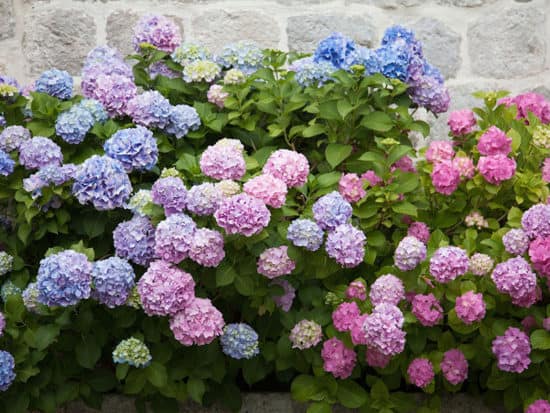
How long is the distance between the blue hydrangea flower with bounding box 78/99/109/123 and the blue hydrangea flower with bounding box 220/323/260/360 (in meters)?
0.79

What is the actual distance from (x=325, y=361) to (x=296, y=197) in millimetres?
511

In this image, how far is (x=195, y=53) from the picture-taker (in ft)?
10.4

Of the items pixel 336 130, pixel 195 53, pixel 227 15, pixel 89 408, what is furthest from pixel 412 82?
pixel 89 408

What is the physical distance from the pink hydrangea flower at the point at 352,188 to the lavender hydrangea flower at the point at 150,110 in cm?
59

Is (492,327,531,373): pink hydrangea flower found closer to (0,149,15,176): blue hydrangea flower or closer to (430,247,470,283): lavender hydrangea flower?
(430,247,470,283): lavender hydrangea flower

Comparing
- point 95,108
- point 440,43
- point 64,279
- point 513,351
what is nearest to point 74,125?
point 95,108

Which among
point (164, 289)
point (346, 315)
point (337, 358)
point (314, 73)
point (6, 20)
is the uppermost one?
point (314, 73)

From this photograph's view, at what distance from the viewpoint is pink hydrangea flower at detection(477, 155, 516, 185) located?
2.74 m

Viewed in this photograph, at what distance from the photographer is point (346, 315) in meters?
2.56

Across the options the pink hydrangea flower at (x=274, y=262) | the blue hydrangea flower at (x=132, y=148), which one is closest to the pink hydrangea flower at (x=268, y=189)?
the pink hydrangea flower at (x=274, y=262)

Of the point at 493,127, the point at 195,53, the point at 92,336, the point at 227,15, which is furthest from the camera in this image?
the point at 227,15

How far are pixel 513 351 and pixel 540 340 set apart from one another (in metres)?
0.08

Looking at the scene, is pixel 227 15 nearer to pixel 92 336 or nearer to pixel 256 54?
pixel 256 54

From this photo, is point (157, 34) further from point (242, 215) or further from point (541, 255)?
point (541, 255)
